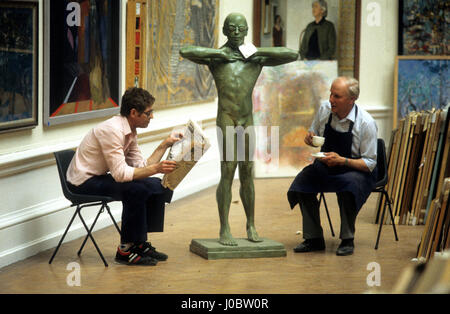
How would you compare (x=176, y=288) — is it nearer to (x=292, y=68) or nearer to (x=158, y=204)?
(x=158, y=204)

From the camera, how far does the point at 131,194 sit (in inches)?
264

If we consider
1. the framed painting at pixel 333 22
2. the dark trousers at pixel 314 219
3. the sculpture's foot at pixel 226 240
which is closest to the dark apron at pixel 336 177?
the dark trousers at pixel 314 219

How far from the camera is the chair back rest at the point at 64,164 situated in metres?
6.75

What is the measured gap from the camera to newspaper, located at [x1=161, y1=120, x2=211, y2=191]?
6.77 meters

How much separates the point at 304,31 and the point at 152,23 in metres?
3.53

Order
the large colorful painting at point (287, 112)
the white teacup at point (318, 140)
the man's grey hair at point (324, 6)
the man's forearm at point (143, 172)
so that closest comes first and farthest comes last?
the man's forearm at point (143, 172), the white teacup at point (318, 140), the large colorful painting at point (287, 112), the man's grey hair at point (324, 6)

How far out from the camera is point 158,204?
6965 millimetres

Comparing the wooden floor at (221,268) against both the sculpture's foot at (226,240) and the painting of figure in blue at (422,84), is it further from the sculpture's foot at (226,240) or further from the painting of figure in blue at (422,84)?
the painting of figure in blue at (422,84)

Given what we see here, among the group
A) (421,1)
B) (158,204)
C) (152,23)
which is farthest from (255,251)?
(421,1)

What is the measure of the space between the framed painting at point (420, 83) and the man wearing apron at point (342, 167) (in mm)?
5263

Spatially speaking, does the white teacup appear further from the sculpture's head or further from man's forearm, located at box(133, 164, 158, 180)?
man's forearm, located at box(133, 164, 158, 180)

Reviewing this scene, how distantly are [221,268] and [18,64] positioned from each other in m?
2.29

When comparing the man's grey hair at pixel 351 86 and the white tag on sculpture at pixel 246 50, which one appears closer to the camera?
the white tag on sculpture at pixel 246 50

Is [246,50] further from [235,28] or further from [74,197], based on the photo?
[74,197]
